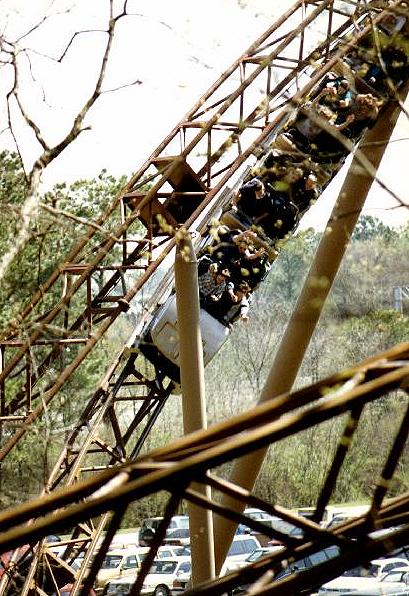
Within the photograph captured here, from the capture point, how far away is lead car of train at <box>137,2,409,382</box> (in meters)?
9.12

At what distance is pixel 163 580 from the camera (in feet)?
62.6

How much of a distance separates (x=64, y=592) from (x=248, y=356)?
16.9 metres

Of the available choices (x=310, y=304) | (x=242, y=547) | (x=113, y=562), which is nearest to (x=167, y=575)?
(x=113, y=562)

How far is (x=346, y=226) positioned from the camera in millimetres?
7637

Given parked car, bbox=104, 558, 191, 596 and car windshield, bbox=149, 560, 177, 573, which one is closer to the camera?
parked car, bbox=104, 558, 191, 596

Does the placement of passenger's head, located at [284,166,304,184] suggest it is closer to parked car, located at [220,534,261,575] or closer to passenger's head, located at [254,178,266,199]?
passenger's head, located at [254,178,266,199]

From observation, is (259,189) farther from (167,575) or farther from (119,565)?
(119,565)

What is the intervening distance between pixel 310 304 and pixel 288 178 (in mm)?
1853

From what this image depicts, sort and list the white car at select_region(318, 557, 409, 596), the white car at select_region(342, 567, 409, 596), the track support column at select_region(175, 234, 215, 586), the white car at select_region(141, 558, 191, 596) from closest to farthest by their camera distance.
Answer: the track support column at select_region(175, 234, 215, 586), the white car at select_region(342, 567, 409, 596), the white car at select_region(318, 557, 409, 596), the white car at select_region(141, 558, 191, 596)

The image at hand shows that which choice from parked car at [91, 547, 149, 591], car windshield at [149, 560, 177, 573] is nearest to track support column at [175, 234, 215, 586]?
car windshield at [149, 560, 177, 573]

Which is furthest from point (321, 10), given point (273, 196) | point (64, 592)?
point (64, 592)

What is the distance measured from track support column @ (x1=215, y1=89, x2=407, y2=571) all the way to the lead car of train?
1041 millimetres

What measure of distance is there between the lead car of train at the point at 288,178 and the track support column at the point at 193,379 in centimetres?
183

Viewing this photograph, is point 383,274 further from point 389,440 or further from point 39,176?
point 39,176
